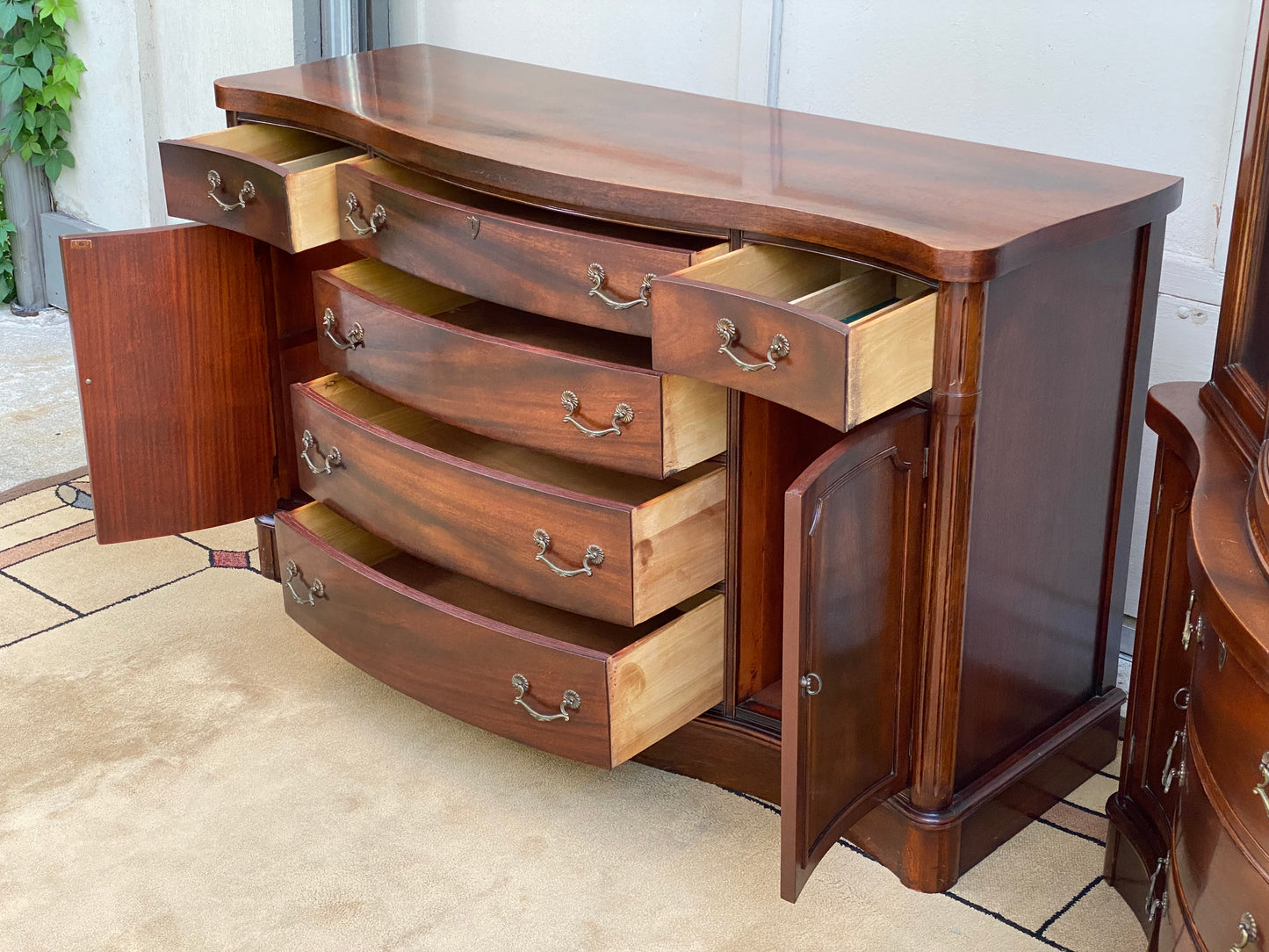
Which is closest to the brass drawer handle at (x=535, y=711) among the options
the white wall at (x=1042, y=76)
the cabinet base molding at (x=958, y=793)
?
the cabinet base molding at (x=958, y=793)

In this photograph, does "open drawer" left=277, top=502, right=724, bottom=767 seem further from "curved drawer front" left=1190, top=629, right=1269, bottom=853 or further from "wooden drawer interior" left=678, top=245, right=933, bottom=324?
"curved drawer front" left=1190, top=629, right=1269, bottom=853

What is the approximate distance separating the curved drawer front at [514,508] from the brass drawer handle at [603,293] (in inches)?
9.4

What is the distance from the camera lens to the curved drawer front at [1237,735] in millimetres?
1138

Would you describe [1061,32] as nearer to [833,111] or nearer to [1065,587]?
[833,111]

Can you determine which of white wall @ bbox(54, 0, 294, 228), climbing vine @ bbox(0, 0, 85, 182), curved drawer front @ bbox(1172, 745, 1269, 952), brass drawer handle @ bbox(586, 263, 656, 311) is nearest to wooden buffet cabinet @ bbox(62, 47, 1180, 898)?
brass drawer handle @ bbox(586, 263, 656, 311)

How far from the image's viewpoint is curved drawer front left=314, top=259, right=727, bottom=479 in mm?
1738

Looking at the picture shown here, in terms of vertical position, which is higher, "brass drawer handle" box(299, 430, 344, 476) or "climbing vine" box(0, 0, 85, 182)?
"climbing vine" box(0, 0, 85, 182)

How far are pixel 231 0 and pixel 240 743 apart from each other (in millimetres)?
Result: 1769

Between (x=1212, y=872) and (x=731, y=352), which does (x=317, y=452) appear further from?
(x=1212, y=872)

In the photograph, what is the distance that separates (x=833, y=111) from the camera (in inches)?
91.0

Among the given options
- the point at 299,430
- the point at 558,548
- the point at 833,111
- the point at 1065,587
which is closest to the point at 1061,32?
the point at 833,111

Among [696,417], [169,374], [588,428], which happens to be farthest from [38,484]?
[696,417]

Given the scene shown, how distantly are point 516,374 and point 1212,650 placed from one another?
912 millimetres

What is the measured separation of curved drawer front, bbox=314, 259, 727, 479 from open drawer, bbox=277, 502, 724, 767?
24 cm
